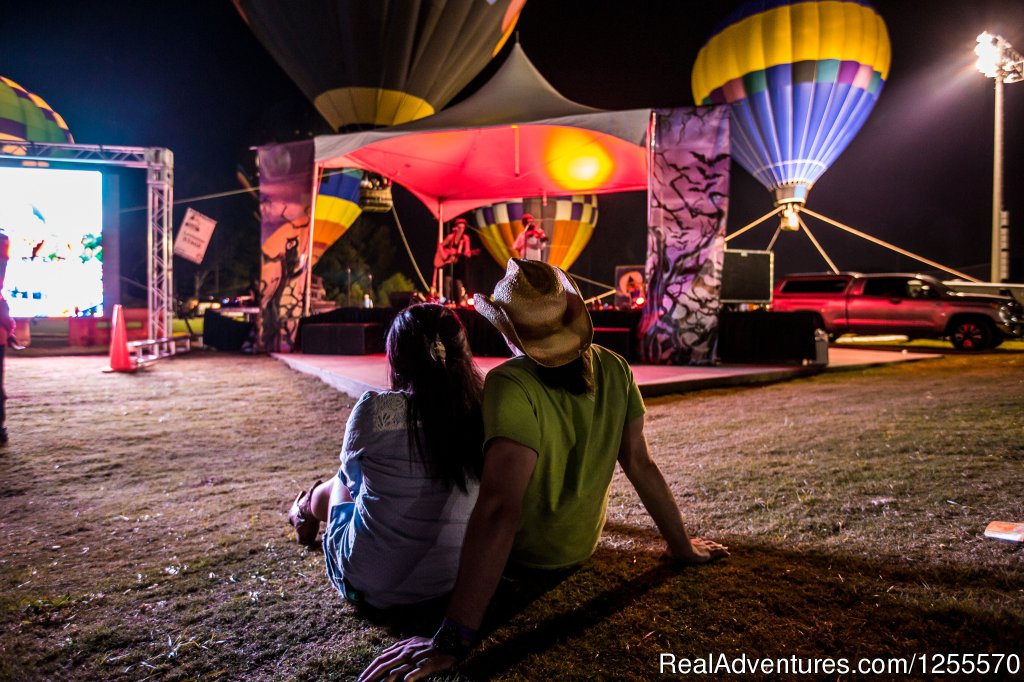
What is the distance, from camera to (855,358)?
1055cm

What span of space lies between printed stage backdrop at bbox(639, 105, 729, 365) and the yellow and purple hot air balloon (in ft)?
29.0

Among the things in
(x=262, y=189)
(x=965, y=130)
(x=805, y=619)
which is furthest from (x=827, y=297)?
(x=965, y=130)

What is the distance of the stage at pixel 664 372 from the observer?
720 cm

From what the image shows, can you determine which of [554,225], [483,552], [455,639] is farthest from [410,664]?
[554,225]

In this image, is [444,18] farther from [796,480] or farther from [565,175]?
[796,480]

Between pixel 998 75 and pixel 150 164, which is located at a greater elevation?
pixel 998 75

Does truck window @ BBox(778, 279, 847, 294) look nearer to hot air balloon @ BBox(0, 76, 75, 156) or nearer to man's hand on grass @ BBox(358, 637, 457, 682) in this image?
man's hand on grass @ BBox(358, 637, 457, 682)

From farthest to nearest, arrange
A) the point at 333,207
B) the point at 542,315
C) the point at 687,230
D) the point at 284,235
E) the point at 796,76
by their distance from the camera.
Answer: the point at 333,207, the point at 796,76, the point at 284,235, the point at 687,230, the point at 542,315

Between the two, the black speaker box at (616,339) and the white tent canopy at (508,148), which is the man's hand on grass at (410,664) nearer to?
the black speaker box at (616,339)

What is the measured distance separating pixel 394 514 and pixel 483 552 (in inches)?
16.9

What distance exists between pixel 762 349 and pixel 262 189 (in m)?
8.80

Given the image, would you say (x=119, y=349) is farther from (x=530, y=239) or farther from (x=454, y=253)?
(x=530, y=239)

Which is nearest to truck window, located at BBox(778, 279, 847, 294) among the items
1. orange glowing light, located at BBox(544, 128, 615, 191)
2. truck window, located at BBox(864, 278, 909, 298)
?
truck window, located at BBox(864, 278, 909, 298)

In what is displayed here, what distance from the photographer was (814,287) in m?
15.1
